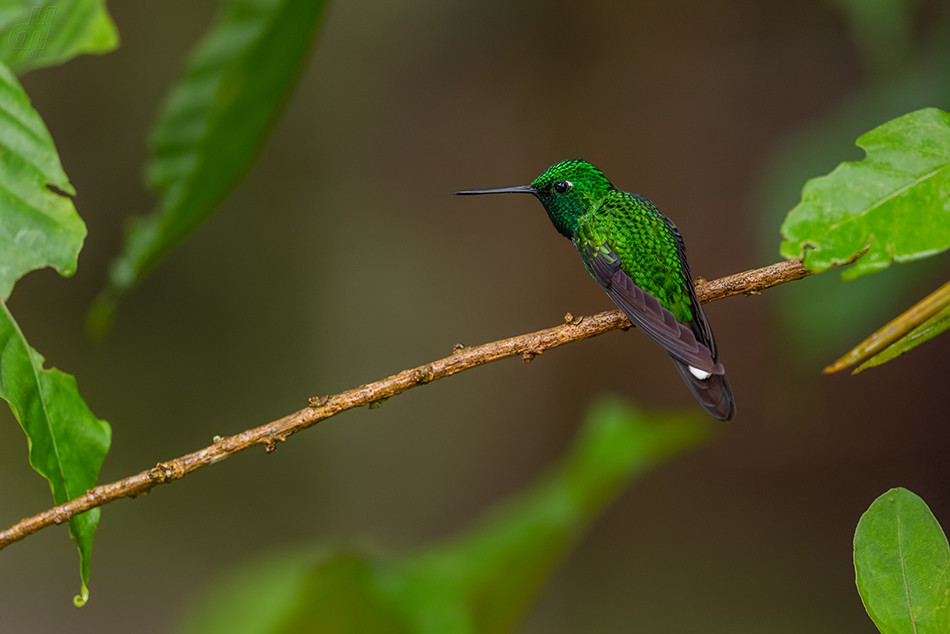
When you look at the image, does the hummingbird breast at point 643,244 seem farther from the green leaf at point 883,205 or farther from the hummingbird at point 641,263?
the green leaf at point 883,205

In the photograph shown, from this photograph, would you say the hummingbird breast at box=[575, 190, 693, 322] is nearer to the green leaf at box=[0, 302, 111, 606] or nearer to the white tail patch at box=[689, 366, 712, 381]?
the white tail patch at box=[689, 366, 712, 381]

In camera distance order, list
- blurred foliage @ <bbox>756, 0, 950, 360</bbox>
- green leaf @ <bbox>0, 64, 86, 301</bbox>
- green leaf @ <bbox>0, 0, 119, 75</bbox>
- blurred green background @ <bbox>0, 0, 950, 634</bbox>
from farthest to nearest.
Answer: blurred green background @ <bbox>0, 0, 950, 634</bbox> → blurred foliage @ <bbox>756, 0, 950, 360</bbox> → green leaf @ <bbox>0, 0, 119, 75</bbox> → green leaf @ <bbox>0, 64, 86, 301</bbox>

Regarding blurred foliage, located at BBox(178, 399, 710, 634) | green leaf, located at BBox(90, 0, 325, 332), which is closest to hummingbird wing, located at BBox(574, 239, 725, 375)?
blurred foliage, located at BBox(178, 399, 710, 634)

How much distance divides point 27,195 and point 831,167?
0.98m

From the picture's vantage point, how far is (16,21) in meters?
0.58

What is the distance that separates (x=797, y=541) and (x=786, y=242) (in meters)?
1.94

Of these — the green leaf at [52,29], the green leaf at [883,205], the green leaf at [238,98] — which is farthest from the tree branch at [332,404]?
the green leaf at [52,29]

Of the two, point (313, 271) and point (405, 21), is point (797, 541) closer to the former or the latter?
point (313, 271)

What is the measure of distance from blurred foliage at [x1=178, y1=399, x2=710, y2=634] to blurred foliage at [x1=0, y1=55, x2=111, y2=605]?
1.05ft

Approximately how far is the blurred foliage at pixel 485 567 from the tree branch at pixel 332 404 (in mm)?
288

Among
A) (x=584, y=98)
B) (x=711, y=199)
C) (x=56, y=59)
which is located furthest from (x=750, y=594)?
(x=56, y=59)

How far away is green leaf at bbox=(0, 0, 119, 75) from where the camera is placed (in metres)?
0.57

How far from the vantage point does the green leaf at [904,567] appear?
37cm

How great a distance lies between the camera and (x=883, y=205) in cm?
34
